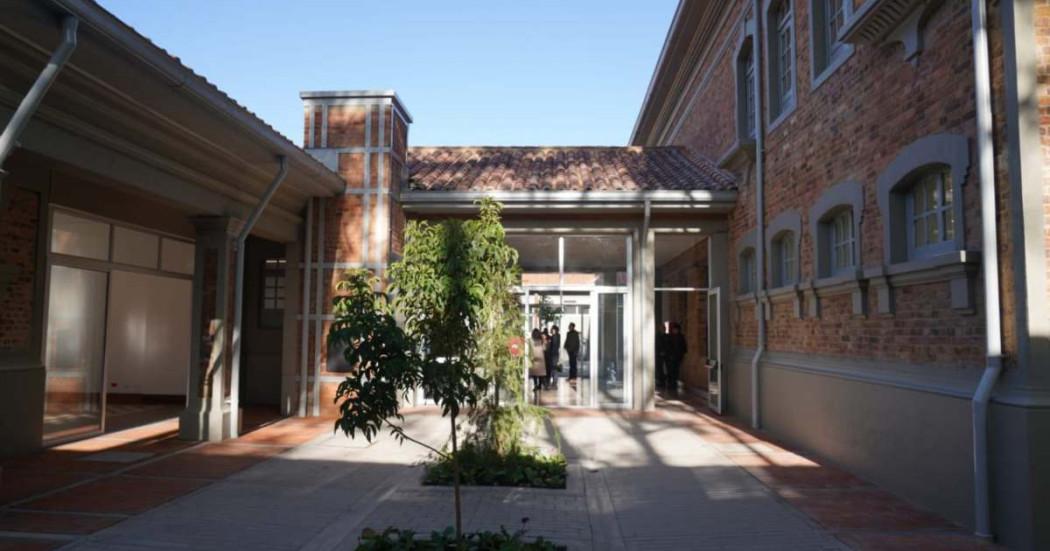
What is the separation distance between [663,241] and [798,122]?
189 inches

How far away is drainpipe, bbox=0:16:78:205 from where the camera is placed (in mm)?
5043

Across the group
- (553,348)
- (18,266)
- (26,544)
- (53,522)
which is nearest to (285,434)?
(18,266)

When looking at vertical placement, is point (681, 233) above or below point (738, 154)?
below

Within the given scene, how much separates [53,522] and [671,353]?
12409mm

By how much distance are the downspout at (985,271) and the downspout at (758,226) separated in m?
5.43

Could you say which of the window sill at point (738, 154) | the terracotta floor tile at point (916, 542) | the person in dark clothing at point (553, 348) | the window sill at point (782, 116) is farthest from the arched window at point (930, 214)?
the person in dark clothing at point (553, 348)

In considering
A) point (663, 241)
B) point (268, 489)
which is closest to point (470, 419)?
point (268, 489)

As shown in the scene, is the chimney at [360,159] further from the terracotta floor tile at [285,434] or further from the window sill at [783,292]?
the window sill at [783,292]

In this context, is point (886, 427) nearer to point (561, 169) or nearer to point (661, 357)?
point (561, 169)

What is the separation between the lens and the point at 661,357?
1667 centimetres

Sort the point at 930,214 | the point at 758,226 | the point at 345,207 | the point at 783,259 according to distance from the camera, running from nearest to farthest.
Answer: the point at 930,214 → the point at 783,259 → the point at 758,226 → the point at 345,207

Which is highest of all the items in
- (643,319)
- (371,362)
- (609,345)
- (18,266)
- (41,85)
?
(41,85)

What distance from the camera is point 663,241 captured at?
1420 centimetres

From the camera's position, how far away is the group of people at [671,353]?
15.9 metres
